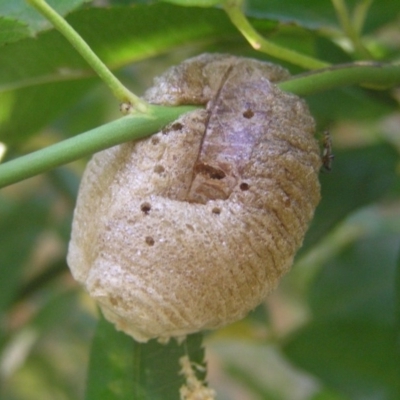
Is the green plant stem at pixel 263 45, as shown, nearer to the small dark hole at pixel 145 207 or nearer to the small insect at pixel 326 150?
the small insect at pixel 326 150

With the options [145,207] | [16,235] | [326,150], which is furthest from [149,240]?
[16,235]

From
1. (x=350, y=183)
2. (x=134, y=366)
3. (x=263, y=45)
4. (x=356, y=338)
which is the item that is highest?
(x=263, y=45)

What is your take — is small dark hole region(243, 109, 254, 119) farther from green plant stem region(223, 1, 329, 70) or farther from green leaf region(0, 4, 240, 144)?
green leaf region(0, 4, 240, 144)

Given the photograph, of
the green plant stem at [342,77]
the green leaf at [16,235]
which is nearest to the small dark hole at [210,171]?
the green plant stem at [342,77]

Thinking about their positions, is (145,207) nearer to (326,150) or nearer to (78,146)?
(78,146)

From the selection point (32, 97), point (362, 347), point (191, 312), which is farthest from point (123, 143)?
point (362, 347)

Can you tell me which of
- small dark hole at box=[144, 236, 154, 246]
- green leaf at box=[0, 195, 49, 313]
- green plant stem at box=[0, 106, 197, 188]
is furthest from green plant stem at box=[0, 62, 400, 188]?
green leaf at box=[0, 195, 49, 313]

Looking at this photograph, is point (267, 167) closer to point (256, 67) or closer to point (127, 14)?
point (256, 67)
